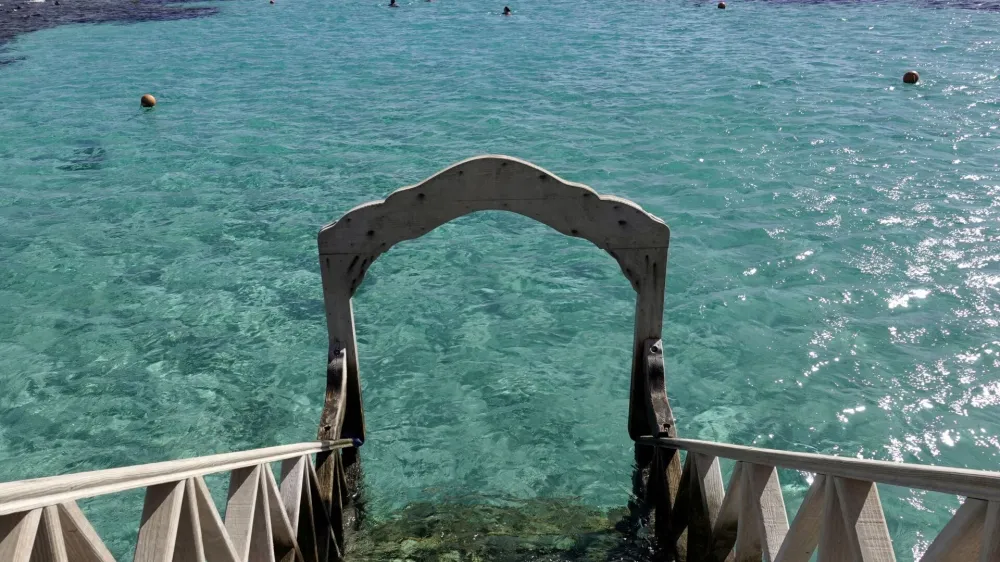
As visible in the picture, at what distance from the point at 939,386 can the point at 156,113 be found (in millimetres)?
17361

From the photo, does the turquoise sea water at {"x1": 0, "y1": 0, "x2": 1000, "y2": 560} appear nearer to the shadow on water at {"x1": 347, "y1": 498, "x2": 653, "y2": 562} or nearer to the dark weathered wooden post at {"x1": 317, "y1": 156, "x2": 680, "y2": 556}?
the shadow on water at {"x1": 347, "y1": 498, "x2": 653, "y2": 562}

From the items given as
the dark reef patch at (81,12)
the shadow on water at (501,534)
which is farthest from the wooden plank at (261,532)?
→ the dark reef patch at (81,12)

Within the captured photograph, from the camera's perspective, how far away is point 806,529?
9.84 feet

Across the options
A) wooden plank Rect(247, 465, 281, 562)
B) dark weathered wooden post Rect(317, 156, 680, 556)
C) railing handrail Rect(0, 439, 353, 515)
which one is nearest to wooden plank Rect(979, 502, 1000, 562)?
railing handrail Rect(0, 439, 353, 515)

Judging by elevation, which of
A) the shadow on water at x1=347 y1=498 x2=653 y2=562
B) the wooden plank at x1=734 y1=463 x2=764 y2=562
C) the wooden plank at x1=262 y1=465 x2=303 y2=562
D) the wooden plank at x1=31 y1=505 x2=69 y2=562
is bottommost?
the shadow on water at x1=347 y1=498 x2=653 y2=562

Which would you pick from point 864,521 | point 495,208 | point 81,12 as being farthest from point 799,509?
point 81,12

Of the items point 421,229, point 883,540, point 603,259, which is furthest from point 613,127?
point 883,540

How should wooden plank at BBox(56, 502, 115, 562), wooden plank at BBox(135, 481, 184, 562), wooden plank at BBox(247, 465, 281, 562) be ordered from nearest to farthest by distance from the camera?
1. wooden plank at BBox(56, 502, 115, 562)
2. wooden plank at BBox(135, 481, 184, 562)
3. wooden plank at BBox(247, 465, 281, 562)

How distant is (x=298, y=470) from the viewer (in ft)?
15.2

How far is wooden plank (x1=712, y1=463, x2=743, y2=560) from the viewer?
13.1 ft

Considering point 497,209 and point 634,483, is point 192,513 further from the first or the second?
point 634,483

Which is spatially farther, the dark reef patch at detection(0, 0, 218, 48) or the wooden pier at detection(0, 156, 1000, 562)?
the dark reef patch at detection(0, 0, 218, 48)

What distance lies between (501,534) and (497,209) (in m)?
2.39

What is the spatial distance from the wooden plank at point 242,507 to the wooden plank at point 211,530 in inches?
4.3
